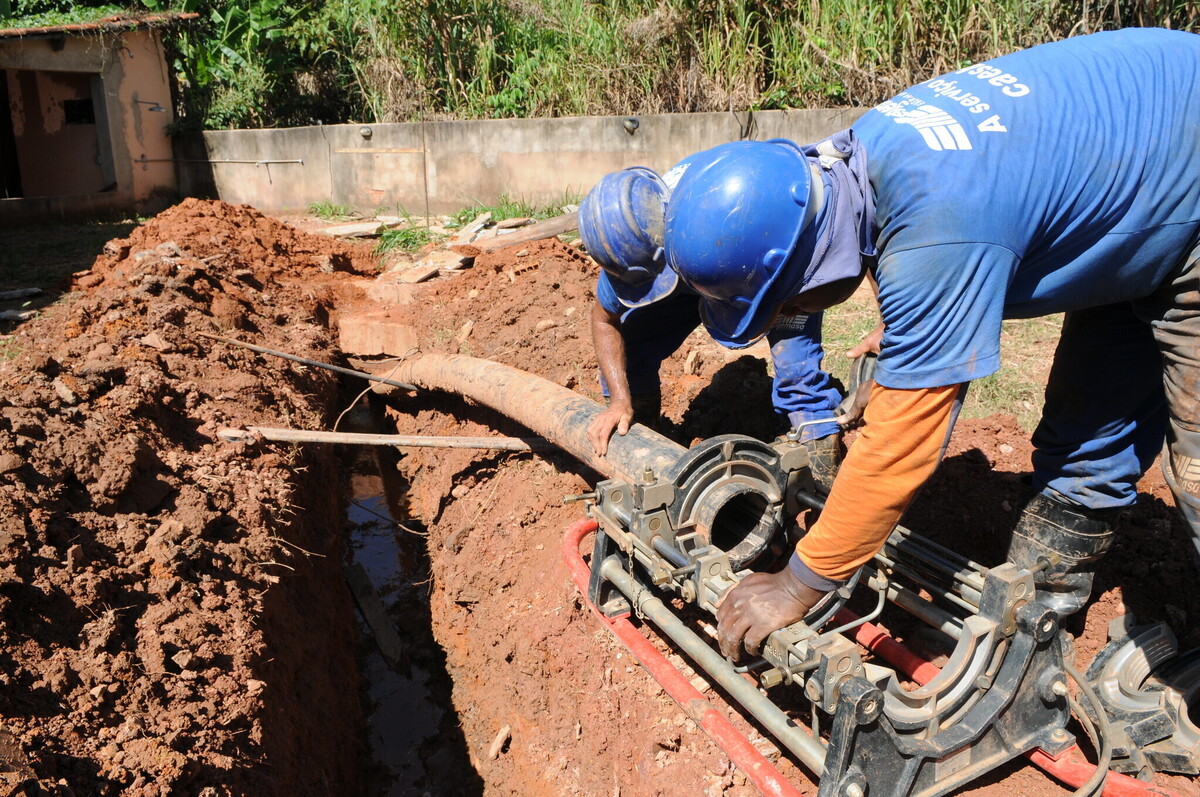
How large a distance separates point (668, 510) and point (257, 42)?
48.1 ft

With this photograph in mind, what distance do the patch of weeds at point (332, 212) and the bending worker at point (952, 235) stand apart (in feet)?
37.0

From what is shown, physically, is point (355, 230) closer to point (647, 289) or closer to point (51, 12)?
point (647, 289)

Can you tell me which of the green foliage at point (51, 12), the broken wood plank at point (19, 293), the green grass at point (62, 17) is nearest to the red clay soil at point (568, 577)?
the broken wood plank at point (19, 293)

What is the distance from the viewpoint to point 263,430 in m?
4.55

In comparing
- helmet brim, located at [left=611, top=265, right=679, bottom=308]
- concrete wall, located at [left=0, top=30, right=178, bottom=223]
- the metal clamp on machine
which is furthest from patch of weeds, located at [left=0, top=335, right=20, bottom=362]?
concrete wall, located at [left=0, top=30, right=178, bottom=223]

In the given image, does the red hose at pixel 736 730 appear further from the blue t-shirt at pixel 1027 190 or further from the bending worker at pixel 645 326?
the blue t-shirt at pixel 1027 190

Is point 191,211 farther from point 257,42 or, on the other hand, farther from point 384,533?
point 257,42

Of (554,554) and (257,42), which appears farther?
(257,42)

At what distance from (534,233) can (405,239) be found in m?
1.94

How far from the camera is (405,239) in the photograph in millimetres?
10094

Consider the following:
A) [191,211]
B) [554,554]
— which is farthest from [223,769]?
[191,211]

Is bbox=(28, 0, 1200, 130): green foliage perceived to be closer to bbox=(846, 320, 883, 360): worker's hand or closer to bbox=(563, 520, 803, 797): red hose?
bbox=(846, 320, 883, 360): worker's hand

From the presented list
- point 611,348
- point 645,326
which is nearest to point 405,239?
point 645,326

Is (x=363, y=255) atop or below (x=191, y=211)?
below
